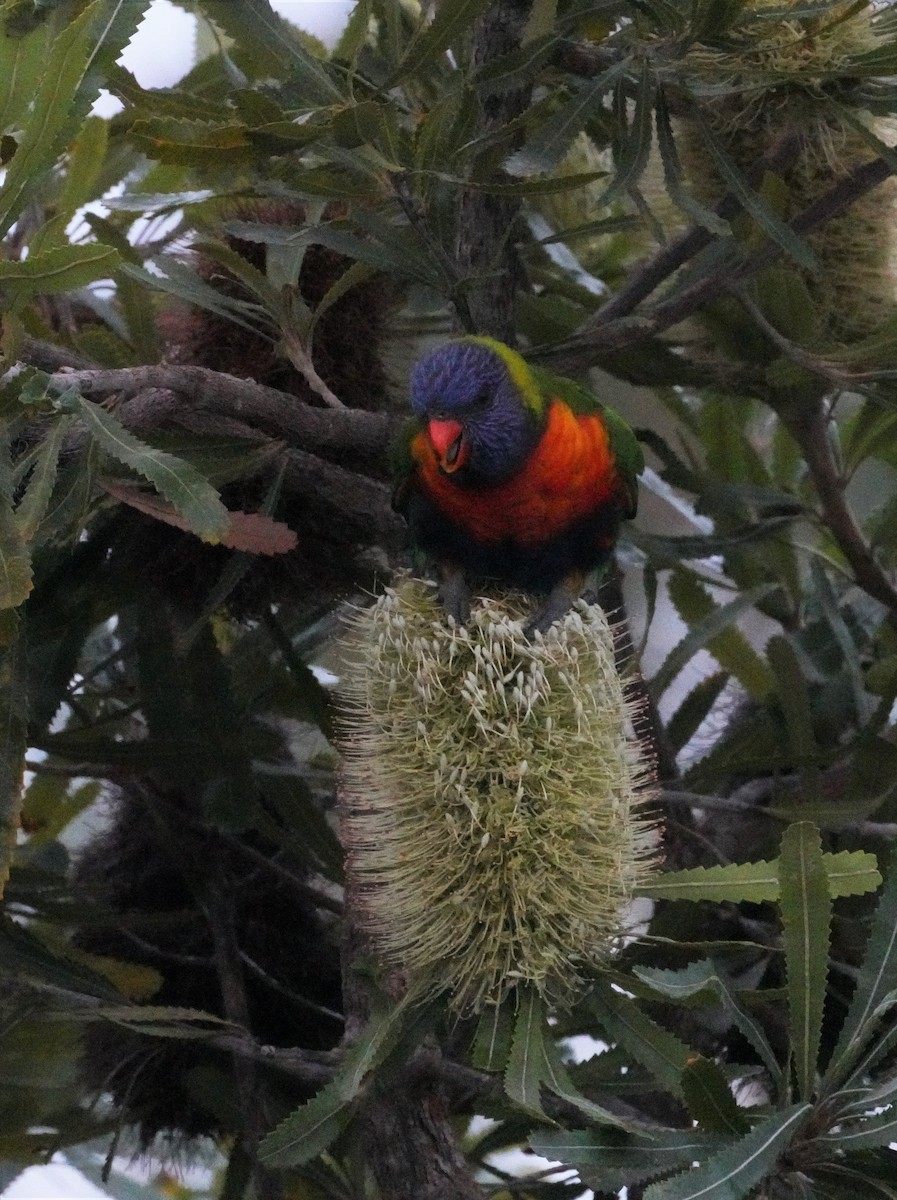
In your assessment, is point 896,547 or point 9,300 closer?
point 9,300

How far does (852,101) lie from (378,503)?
0.63 m

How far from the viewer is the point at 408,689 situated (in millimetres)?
1027

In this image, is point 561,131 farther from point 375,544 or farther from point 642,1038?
point 642,1038

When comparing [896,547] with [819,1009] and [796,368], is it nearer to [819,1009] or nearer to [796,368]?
[796,368]

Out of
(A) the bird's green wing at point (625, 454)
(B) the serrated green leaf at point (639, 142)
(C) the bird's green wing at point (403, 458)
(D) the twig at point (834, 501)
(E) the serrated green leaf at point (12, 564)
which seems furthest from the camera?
(D) the twig at point (834, 501)

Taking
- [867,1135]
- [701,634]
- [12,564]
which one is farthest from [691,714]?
[12,564]

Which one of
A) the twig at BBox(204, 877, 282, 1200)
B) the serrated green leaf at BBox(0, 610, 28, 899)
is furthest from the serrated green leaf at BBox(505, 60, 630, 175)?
the twig at BBox(204, 877, 282, 1200)

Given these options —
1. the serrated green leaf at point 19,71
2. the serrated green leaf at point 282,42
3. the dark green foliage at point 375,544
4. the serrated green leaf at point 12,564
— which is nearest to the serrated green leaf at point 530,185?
the dark green foliage at point 375,544

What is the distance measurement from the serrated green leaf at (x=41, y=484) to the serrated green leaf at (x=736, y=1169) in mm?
617

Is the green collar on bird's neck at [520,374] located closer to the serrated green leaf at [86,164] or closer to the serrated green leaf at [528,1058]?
the serrated green leaf at [86,164]

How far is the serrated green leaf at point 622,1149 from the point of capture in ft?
2.87

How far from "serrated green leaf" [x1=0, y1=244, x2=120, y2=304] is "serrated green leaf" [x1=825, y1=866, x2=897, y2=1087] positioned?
29.5 inches

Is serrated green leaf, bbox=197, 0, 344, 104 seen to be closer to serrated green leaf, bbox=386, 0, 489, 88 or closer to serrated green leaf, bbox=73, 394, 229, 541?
serrated green leaf, bbox=386, 0, 489, 88

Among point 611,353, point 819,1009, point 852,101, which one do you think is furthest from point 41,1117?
point 852,101
